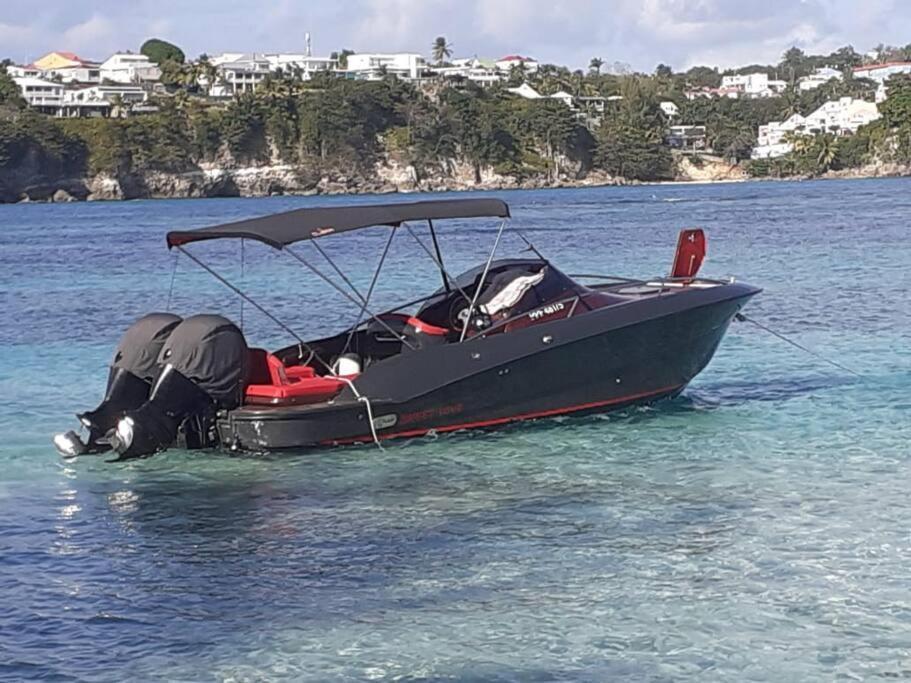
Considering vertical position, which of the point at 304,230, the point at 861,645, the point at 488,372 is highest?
the point at 304,230

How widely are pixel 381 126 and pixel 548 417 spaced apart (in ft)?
499

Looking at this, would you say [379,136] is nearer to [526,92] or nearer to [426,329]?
[526,92]

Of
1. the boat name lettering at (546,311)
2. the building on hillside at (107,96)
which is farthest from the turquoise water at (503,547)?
the building on hillside at (107,96)

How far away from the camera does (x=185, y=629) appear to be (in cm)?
873

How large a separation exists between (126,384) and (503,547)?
4.65 meters

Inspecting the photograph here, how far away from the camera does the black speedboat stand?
13.0 metres

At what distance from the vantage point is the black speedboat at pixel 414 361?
13.0m

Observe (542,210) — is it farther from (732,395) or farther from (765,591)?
(765,591)

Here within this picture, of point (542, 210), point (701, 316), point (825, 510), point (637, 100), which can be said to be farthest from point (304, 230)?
point (637, 100)

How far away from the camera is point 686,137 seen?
18488cm

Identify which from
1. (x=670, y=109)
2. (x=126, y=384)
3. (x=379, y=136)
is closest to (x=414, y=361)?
(x=126, y=384)

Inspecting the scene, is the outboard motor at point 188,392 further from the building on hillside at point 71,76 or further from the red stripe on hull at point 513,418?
the building on hillside at point 71,76

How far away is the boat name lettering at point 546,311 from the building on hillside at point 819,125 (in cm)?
16507

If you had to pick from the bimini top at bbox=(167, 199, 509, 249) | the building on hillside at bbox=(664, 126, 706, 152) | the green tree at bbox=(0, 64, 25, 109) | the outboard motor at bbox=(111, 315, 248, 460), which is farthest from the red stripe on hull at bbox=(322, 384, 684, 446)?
the building on hillside at bbox=(664, 126, 706, 152)
